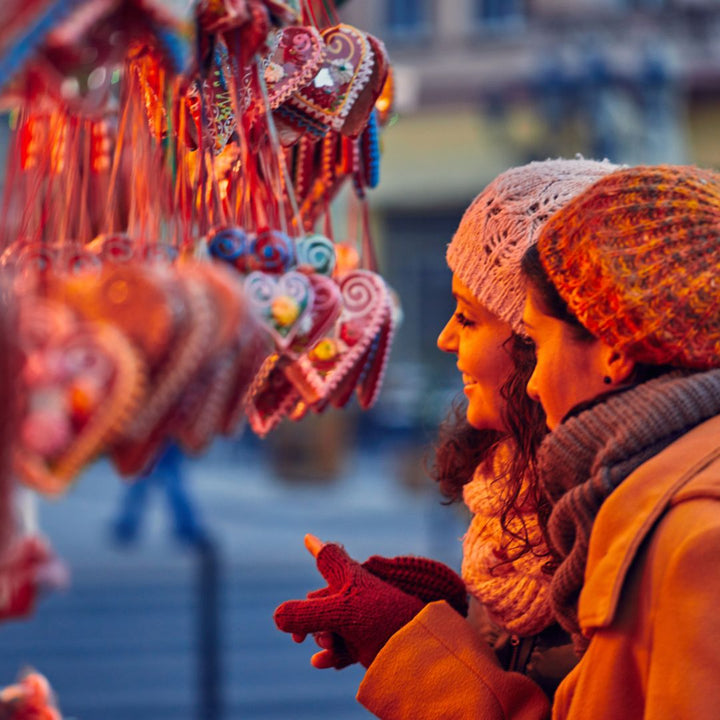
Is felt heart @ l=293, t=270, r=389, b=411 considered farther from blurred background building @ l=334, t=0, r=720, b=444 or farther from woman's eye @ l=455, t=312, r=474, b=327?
blurred background building @ l=334, t=0, r=720, b=444

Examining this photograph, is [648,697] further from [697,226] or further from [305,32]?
[305,32]

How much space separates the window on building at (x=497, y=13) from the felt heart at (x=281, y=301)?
16.9 metres

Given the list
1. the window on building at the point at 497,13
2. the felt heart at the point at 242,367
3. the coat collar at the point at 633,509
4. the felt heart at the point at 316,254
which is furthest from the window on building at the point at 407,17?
the felt heart at the point at 242,367

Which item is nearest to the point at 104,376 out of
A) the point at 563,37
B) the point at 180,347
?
the point at 180,347

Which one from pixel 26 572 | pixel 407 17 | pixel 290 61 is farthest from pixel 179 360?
pixel 407 17

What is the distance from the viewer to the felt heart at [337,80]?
162cm

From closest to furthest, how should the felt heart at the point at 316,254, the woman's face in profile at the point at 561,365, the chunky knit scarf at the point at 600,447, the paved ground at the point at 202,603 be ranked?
the chunky knit scarf at the point at 600,447 → the woman's face in profile at the point at 561,365 → the felt heart at the point at 316,254 → the paved ground at the point at 202,603

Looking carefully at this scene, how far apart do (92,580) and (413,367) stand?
10206 mm

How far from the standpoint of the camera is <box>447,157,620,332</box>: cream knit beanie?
1.69 m

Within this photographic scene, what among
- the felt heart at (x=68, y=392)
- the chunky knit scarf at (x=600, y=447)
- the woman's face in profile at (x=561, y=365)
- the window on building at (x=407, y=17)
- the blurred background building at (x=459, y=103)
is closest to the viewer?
the felt heart at (x=68, y=392)

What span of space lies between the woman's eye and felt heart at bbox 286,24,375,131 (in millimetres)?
329

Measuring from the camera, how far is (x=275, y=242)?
4.72 feet

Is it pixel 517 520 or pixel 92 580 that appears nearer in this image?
pixel 517 520

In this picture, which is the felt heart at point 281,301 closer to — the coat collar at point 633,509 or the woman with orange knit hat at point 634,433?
the woman with orange knit hat at point 634,433
